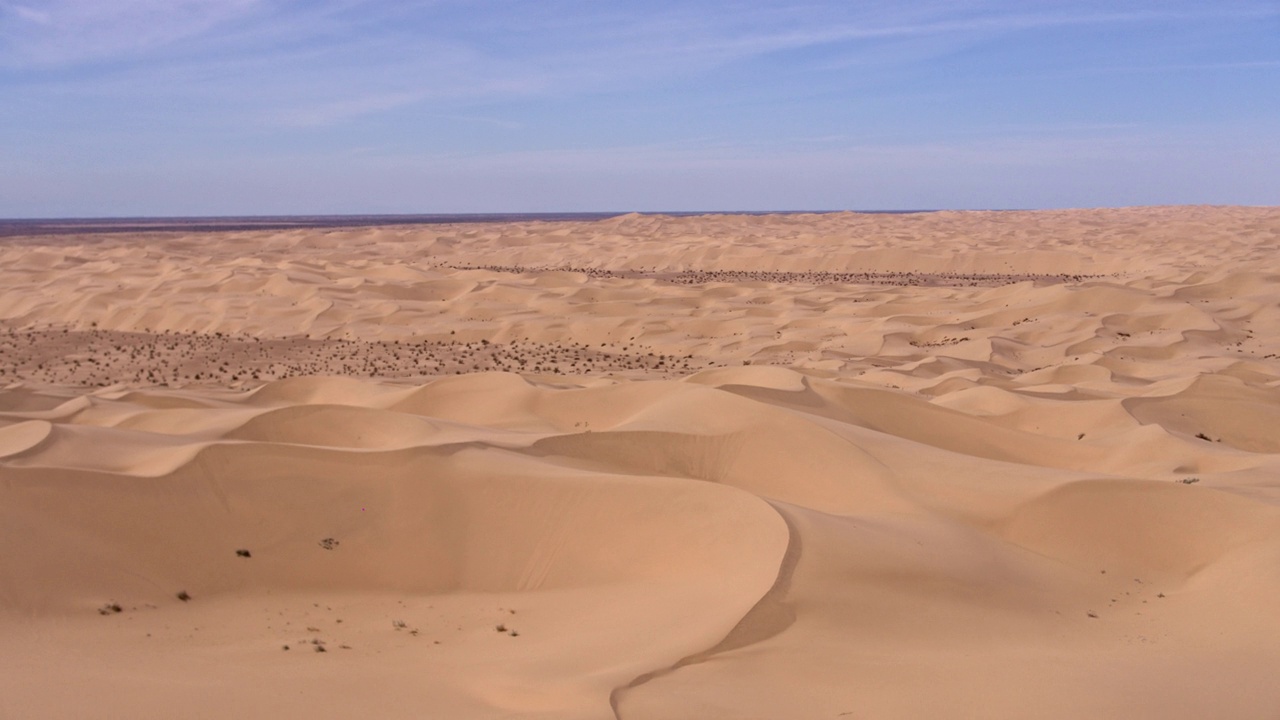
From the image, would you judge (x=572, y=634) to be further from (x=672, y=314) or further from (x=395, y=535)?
(x=672, y=314)

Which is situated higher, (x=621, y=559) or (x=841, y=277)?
(x=841, y=277)

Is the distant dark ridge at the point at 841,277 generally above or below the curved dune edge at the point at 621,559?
above

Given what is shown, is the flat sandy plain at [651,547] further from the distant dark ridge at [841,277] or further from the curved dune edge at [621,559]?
the distant dark ridge at [841,277]

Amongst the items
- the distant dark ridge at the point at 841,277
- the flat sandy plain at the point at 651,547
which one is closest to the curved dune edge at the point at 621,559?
the flat sandy plain at the point at 651,547

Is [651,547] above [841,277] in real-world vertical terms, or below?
below

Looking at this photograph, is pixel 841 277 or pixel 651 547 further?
pixel 841 277

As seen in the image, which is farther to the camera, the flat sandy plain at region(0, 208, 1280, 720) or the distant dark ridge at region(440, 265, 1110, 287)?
the distant dark ridge at region(440, 265, 1110, 287)

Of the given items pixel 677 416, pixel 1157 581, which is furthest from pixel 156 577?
pixel 1157 581

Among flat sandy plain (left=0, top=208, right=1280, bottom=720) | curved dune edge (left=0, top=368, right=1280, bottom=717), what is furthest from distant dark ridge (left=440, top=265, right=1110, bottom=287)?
curved dune edge (left=0, top=368, right=1280, bottom=717)

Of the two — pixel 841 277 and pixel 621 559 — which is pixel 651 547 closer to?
pixel 621 559

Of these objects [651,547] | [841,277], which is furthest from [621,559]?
[841,277]

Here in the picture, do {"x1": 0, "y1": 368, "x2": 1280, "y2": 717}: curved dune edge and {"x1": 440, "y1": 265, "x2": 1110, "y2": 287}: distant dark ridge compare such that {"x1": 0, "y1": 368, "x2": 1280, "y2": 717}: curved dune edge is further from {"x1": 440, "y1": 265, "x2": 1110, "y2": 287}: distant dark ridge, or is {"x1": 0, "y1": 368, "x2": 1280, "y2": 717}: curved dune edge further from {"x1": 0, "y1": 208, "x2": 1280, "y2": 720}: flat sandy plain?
{"x1": 440, "y1": 265, "x2": 1110, "y2": 287}: distant dark ridge

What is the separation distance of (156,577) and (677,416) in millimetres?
6115

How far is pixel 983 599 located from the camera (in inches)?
317
